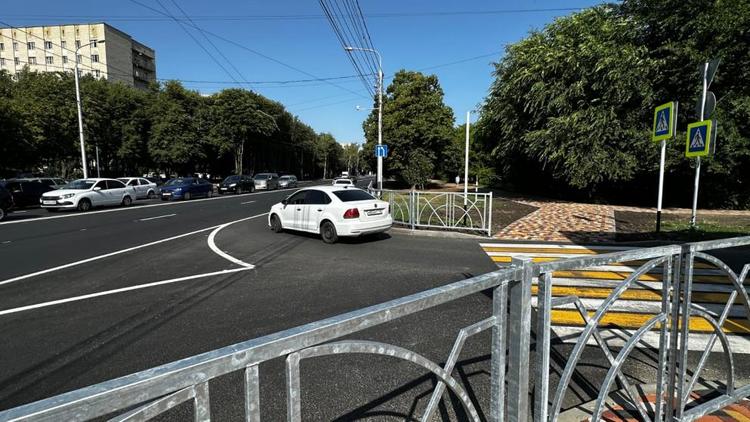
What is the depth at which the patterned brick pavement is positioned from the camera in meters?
11.4

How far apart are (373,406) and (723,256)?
9106 mm

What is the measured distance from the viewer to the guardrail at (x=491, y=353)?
1.05 meters

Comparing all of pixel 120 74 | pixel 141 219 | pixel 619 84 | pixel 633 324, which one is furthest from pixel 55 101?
pixel 120 74

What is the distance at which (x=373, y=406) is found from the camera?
3.16m

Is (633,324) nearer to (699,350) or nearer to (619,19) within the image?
(699,350)

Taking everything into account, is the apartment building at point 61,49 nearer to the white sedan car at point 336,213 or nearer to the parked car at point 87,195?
the parked car at point 87,195

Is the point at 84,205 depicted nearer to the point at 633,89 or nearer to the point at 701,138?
the point at 701,138

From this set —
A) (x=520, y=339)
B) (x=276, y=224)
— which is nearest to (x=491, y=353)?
(x=520, y=339)

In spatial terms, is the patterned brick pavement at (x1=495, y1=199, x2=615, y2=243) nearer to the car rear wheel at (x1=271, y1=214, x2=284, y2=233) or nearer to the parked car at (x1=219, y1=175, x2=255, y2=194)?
the car rear wheel at (x1=271, y1=214, x2=284, y2=233)

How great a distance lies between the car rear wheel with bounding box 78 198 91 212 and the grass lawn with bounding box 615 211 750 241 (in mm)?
22698

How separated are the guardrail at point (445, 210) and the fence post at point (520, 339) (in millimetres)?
10053

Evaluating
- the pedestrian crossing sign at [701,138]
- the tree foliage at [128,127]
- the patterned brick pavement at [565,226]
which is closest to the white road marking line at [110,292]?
the patterned brick pavement at [565,226]

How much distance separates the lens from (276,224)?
1285 cm

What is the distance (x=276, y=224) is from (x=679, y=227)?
12.4 meters
